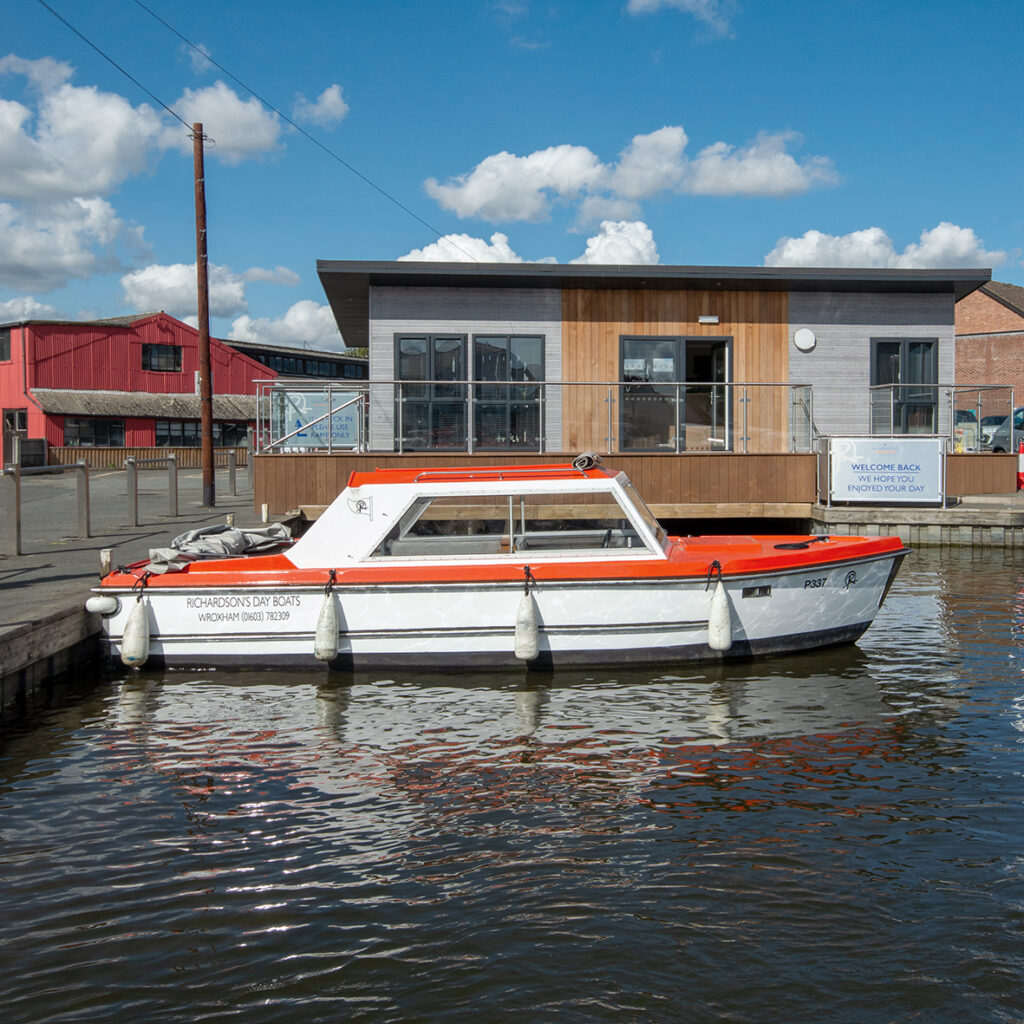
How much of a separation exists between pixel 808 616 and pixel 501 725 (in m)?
3.47

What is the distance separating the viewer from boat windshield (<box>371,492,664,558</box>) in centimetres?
945

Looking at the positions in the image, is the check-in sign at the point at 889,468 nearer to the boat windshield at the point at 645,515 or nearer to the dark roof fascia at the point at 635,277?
the dark roof fascia at the point at 635,277

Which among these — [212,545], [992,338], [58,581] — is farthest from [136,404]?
[992,338]

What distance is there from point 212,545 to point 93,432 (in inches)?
1489

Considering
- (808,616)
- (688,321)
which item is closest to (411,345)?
(688,321)

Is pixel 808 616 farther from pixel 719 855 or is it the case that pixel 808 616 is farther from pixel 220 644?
pixel 220 644

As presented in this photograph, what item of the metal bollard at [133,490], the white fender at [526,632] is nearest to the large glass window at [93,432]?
the metal bollard at [133,490]

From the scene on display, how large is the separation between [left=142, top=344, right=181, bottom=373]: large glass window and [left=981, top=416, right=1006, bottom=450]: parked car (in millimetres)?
38431

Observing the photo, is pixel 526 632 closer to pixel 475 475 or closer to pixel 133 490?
pixel 475 475

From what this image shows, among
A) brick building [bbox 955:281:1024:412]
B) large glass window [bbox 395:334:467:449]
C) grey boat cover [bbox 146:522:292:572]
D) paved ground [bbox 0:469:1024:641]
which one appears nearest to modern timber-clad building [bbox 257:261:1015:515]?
large glass window [bbox 395:334:467:449]

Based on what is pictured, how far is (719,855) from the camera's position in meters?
5.26

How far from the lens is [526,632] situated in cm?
892

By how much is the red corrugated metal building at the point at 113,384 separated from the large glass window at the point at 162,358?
0.16 ft

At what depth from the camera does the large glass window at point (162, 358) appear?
4834cm
